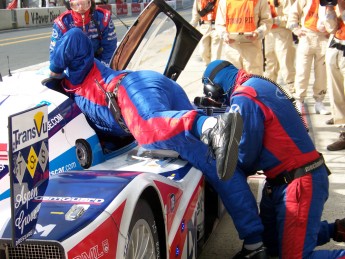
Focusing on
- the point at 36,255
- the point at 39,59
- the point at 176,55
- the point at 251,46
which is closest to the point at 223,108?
the point at 176,55

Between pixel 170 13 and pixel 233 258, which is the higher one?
pixel 170 13

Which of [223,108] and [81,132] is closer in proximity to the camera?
[81,132]

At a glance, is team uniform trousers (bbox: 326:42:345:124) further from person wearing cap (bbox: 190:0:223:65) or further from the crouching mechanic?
the crouching mechanic

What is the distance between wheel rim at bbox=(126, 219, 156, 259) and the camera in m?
2.65

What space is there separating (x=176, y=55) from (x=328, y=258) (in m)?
2.11

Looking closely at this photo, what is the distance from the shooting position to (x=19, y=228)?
6.80ft

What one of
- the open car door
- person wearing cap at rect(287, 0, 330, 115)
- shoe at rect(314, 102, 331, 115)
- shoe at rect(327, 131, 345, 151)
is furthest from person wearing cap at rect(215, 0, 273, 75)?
the open car door

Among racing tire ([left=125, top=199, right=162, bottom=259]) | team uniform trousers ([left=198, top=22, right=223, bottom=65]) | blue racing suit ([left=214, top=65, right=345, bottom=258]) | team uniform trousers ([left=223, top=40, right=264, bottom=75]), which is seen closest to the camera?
racing tire ([left=125, top=199, right=162, bottom=259])

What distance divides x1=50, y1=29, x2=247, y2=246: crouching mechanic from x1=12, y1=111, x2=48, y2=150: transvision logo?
Answer: 39.1 inches

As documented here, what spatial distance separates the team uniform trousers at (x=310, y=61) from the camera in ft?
25.4

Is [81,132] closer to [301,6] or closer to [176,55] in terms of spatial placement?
[176,55]

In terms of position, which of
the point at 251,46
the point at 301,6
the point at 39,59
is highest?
the point at 301,6

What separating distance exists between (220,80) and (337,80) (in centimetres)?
326

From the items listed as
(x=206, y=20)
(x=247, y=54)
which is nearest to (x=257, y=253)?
(x=247, y=54)
